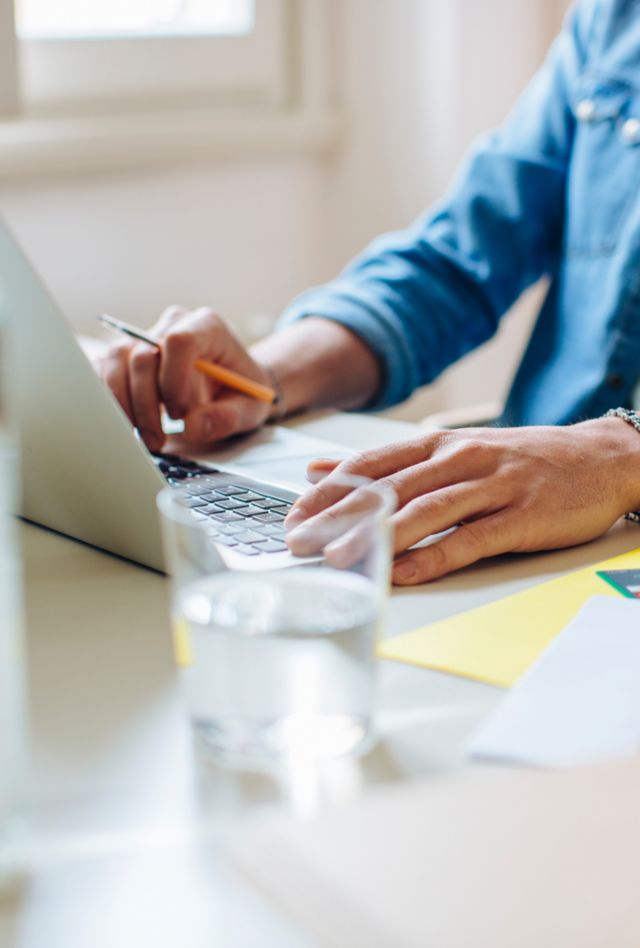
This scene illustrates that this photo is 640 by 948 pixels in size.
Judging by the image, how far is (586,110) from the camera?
4.35ft

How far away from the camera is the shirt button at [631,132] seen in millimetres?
1278

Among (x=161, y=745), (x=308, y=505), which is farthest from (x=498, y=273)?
(x=161, y=745)

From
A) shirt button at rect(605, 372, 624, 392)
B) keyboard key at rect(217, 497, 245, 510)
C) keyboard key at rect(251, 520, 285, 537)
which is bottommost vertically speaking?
shirt button at rect(605, 372, 624, 392)

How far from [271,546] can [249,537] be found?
0.09 feet

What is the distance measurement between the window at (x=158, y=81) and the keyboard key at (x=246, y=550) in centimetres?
110

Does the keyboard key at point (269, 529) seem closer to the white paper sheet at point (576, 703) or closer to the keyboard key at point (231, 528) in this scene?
the keyboard key at point (231, 528)

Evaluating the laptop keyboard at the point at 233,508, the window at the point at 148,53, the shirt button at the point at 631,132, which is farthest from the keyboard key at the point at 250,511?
the window at the point at 148,53

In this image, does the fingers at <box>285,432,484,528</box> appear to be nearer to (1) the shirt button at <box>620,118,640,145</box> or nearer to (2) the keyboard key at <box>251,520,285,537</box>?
(2) the keyboard key at <box>251,520,285,537</box>

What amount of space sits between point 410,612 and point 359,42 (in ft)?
5.11

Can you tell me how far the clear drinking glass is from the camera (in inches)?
17.8

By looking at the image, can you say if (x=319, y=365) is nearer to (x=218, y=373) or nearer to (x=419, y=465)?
(x=218, y=373)

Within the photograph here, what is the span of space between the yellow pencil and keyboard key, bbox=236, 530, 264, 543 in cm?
32

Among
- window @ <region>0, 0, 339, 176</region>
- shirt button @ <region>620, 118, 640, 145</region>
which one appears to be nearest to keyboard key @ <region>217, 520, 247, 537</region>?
shirt button @ <region>620, 118, 640, 145</region>

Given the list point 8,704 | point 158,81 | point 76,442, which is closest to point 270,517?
point 76,442
